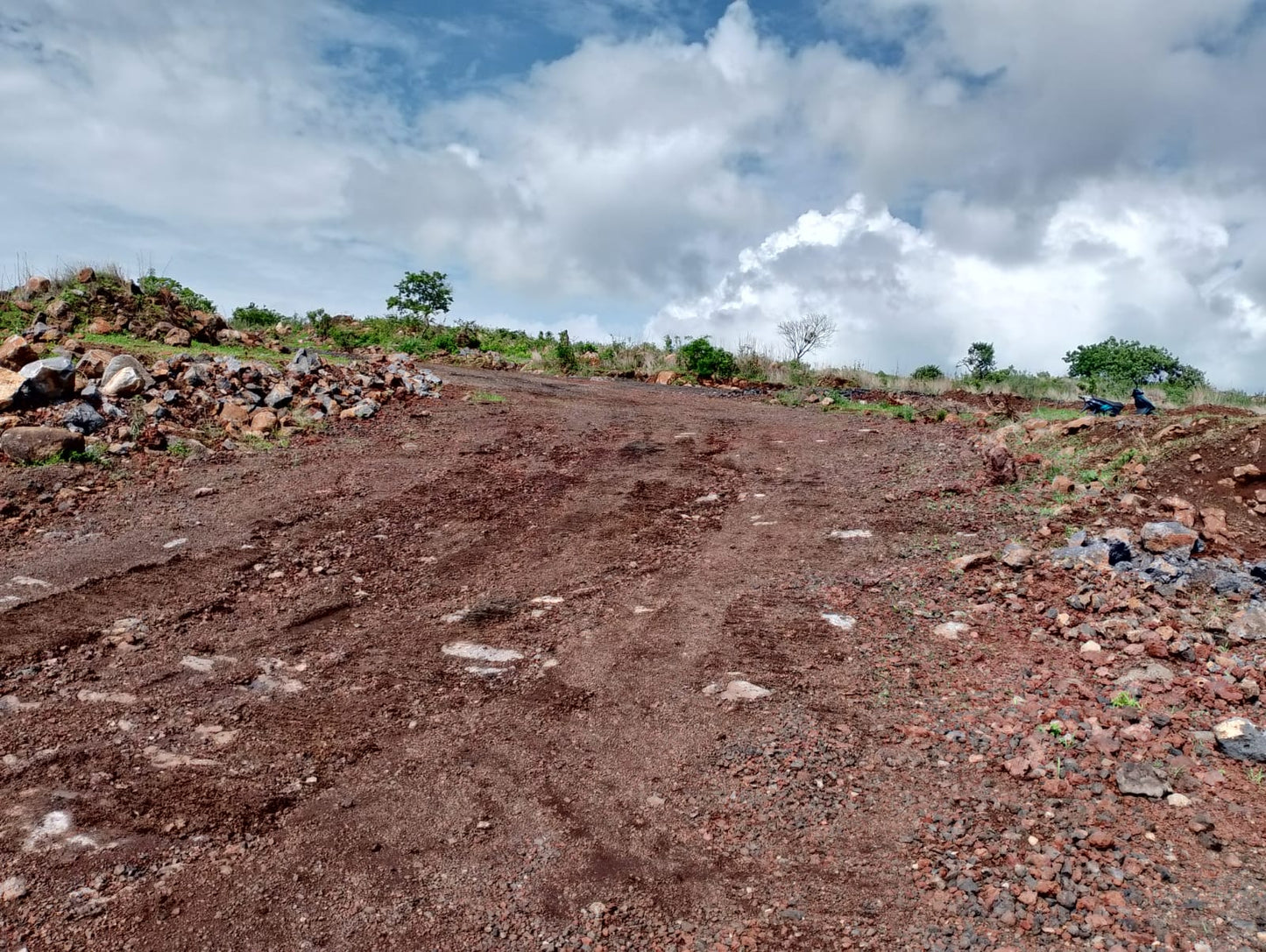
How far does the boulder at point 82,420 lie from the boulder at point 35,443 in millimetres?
268

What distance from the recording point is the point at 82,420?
7773 mm

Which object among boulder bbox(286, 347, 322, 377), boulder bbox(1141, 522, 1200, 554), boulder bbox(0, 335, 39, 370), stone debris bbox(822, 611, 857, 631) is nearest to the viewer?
stone debris bbox(822, 611, 857, 631)

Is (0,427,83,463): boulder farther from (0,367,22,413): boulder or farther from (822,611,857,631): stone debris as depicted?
(822,611,857,631): stone debris

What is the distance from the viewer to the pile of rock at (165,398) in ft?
25.3

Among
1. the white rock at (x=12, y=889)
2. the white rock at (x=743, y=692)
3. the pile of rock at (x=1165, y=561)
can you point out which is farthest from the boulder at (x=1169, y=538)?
the white rock at (x=12, y=889)

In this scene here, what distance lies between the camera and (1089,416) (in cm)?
830

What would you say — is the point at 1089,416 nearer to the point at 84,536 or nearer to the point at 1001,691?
the point at 1001,691

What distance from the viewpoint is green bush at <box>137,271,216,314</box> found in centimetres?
1404

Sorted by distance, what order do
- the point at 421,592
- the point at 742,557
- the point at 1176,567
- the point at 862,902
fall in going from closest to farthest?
the point at 862,902 → the point at 1176,567 → the point at 421,592 → the point at 742,557

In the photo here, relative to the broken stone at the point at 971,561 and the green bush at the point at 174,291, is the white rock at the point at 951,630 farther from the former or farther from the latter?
the green bush at the point at 174,291

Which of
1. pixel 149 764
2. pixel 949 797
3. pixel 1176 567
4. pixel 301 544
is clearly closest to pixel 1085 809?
pixel 949 797

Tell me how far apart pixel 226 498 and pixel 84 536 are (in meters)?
1.15

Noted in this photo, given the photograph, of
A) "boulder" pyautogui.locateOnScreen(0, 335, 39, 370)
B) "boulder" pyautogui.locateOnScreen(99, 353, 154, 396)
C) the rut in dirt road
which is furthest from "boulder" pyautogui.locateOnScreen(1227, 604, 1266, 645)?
"boulder" pyautogui.locateOnScreen(0, 335, 39, 370)

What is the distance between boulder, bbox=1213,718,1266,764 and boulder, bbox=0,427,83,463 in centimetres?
878
